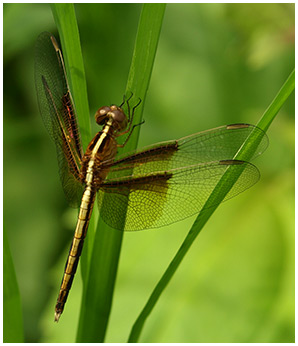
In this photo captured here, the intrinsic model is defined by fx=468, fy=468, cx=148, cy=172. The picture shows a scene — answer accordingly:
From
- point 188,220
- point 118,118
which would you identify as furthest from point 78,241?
point 188,220

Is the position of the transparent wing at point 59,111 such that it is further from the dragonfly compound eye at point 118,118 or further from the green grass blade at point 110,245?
the green grass blade at point 110,245

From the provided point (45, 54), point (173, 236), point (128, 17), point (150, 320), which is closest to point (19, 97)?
point (128, 17)

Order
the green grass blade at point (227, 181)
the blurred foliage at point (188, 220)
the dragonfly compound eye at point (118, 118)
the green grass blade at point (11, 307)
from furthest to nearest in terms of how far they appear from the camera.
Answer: the blurred foliage at point (188, 220) < the dragonfly compound eye at point (118, 118) < the green grass blade at point (11, 307) < the green grass blade at point (227, 181)

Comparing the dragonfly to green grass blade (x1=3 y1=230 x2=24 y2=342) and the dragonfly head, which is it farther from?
green grass blade (x1=3 y1=230 x2=24 y2=342)

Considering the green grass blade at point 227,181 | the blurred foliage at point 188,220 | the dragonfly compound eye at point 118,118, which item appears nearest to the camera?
the green grass blade at point 227,181

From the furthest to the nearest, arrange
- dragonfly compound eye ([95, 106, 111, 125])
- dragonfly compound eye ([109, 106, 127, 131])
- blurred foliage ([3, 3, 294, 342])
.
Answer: blurred foliage ([3, 3, 294, 342]), dragonfly compound eye ([95, 106, 111, 125]), dragonfly compound eye ([109, 106, 127, 131])

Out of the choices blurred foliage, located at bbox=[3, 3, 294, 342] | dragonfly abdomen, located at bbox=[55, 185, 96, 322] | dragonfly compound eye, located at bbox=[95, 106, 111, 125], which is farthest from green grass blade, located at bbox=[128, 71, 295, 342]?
blurred foliage, located at bbox=[3, 3, 294, 342]

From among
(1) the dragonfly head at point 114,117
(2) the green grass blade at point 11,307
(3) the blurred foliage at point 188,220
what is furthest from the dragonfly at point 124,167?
(3) the blurred foliage at point 188,220

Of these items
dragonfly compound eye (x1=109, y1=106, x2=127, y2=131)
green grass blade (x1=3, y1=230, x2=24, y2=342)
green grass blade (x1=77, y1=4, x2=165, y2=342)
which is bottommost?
green grass blade (x1=3, y1=230, x2=24, y2=342)
